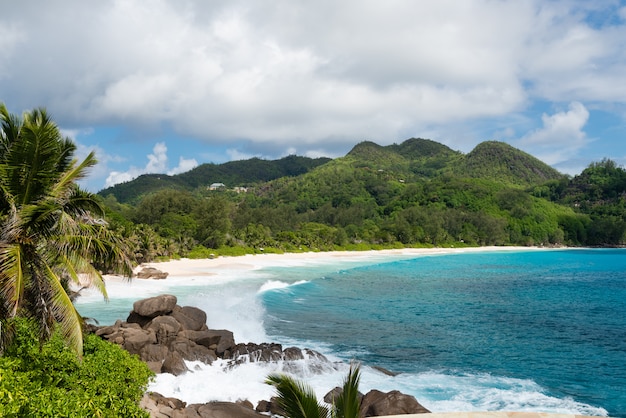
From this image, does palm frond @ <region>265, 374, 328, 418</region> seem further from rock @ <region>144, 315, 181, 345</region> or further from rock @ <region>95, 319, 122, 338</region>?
rock @ <region>144, 315, 181, 345</region>

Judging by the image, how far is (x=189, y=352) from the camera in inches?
712

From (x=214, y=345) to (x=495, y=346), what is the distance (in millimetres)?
13500

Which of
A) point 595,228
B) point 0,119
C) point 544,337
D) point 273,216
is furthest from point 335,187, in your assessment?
point 0,119

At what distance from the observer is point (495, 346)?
22.5 meters

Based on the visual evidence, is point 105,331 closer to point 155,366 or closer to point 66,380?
point 155,366

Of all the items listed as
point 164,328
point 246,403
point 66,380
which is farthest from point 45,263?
point 164,328

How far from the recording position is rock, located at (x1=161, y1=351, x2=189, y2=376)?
52.6ft

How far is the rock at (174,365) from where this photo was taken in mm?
16031

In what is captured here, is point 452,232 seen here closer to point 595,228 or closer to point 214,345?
point 595,228

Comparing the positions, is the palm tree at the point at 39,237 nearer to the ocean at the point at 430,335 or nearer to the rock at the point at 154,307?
the ocean at the point at 430,335

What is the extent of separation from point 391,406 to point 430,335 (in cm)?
1304

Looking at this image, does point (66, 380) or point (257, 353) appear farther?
point (257, 353)

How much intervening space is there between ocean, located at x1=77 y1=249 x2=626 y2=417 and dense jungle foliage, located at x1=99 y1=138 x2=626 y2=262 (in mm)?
19896

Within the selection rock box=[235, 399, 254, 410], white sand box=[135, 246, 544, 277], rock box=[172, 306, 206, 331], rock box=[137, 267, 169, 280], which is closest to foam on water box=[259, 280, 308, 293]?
white sand box=[135, 246, 544, 277]
